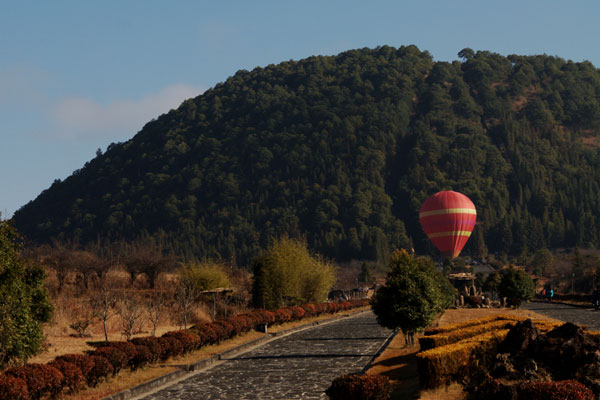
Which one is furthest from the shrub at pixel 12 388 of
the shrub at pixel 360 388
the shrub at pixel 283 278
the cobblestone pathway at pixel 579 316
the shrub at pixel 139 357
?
the shrub at pixel 283 278

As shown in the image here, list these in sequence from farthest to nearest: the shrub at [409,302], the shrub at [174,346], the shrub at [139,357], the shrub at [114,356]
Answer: the shrub at [409,302] < the shrub at [174,346] < the shrub at [139,357] < the shrub at [114,356]

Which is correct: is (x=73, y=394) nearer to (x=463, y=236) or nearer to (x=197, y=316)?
(x=197, y=316)

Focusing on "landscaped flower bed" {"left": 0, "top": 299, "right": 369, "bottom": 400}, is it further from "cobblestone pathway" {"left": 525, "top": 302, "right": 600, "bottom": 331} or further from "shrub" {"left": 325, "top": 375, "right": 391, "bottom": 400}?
"cobblestone pathway" {"left": 525, "top": 302, "right": 600, "bottom": 331}

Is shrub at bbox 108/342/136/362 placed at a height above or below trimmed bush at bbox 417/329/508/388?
above

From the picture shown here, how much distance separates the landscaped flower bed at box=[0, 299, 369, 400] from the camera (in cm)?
1488

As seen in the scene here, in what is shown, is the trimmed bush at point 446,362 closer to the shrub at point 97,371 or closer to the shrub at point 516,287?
the shrub at point 97,371

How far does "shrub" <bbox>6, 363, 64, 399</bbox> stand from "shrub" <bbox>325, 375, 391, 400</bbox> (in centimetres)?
705

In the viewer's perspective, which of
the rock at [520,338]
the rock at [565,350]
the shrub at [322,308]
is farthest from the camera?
the shrub at [322,308]

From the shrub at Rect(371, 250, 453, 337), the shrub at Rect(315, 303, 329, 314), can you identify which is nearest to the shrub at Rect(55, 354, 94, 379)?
the shrub at Rect(371, 250, 453, 337)

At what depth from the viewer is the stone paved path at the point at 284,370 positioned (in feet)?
56.9

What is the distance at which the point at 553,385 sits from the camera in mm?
10508

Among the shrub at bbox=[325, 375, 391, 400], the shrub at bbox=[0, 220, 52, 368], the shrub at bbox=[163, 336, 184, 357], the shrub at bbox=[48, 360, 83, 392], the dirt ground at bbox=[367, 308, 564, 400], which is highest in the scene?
the shrub at bbox=[0, 220, 52, 368]

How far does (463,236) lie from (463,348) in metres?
71.5

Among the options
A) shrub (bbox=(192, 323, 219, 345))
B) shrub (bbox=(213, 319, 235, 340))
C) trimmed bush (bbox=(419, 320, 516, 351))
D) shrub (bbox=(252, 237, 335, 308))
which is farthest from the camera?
shrub (bbox=(252, 237, 335, 308))
